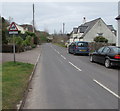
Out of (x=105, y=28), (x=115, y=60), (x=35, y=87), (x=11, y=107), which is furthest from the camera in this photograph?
(x=105, y=28)

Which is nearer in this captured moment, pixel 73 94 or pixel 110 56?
pixel 73 94

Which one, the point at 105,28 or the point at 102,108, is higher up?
the point at 105,28

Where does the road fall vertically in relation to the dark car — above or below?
below

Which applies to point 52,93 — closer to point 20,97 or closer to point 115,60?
point 20,97

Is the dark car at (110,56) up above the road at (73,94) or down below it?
above

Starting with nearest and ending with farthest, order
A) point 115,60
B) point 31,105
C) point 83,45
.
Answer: point 31,105 → point 115,60 → point 83,45

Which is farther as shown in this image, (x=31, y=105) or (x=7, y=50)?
(x=7, y=50)

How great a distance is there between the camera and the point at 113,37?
47.0 meters

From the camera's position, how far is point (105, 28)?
46.4 m

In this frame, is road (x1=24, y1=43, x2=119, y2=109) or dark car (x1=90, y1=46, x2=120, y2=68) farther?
dark car (x1=90, y1=46, x2=120, y2=68)

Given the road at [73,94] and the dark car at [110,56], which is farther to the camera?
the dark car at [110,56]

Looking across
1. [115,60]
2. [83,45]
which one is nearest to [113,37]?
[83,45]

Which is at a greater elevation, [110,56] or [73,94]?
[110,56]

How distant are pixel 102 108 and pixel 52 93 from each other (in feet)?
6.34
